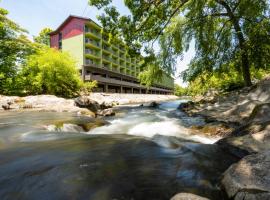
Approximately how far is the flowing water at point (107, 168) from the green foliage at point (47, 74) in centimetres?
2068

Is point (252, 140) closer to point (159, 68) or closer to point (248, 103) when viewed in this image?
point (248, 103)

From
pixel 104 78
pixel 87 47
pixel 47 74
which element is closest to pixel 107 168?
pixel 47 74

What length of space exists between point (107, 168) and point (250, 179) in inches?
101

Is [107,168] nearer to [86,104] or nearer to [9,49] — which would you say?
[86,104]

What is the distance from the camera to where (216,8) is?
15.1 metres

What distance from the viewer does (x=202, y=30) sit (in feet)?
49.8

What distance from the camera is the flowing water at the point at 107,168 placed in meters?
3.37

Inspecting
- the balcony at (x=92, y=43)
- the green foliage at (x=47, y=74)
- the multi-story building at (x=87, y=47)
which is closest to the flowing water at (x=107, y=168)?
the green foliage at (x=47, y=74)

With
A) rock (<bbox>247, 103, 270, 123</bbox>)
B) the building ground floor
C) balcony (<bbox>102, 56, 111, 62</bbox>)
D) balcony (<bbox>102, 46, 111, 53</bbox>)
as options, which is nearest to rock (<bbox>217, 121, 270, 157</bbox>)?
rock (<bbox>247, 103, 270, 123</bbox>)

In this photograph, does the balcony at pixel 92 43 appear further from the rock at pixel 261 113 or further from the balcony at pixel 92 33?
the rock at pixel 261 113

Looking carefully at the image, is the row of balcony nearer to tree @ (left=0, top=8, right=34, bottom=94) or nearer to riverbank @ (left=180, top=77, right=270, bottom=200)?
tree @ (left=0, top=8, right=34, bottom=94)

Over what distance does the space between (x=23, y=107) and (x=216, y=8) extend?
1747cm

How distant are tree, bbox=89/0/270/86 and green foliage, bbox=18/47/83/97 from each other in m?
15.1

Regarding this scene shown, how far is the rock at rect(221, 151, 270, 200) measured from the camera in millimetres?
2700
